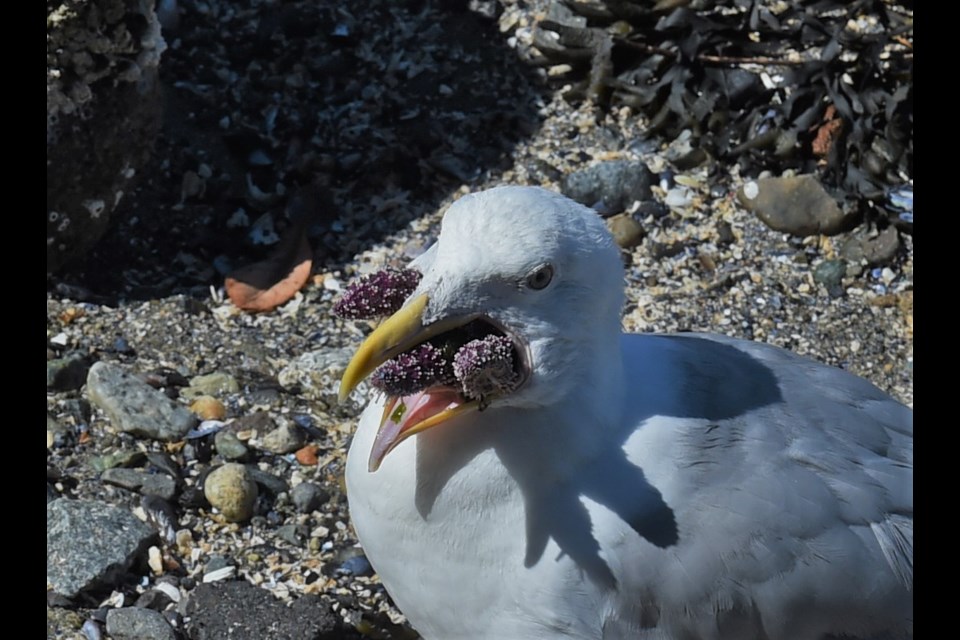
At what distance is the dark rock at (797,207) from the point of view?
3.88m

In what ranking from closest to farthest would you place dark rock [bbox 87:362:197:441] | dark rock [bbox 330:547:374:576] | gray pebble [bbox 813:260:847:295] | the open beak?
the open beak
dark rock [bbox 330:547:374:576]
dark rock [bbox 87:362:197:441]
gray pebble [bbox 813:260:847:295]

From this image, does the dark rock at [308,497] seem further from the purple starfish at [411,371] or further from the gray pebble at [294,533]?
the purple starfish at [411,371]

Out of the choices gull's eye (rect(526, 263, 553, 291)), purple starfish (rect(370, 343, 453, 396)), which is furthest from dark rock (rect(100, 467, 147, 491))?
gull's eye (rect(526, 263, 553, 291))

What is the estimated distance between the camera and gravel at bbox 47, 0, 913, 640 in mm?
2924

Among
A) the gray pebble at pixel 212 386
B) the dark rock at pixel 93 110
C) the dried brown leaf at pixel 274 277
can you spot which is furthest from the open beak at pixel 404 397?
the dark rock at pixel 93 110

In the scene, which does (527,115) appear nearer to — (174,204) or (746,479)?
(174,204)

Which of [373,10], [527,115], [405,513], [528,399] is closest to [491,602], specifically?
[405,513]

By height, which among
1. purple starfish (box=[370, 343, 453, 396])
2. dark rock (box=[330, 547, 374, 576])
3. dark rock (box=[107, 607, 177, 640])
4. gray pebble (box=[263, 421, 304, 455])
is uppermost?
purple starfish (box=[370, 343, 453, 396])

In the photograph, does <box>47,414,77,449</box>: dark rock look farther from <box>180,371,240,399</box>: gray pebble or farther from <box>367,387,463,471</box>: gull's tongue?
<box>367,387,463,471</box>: gull's tongue

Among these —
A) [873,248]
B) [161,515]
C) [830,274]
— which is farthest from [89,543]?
[873,248]

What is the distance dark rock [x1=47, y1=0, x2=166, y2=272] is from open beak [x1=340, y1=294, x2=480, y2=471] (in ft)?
5.74

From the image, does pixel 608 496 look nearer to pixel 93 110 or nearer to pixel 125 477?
pixel 125 477

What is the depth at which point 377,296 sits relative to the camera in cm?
203

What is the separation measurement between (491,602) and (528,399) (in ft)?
1.36
